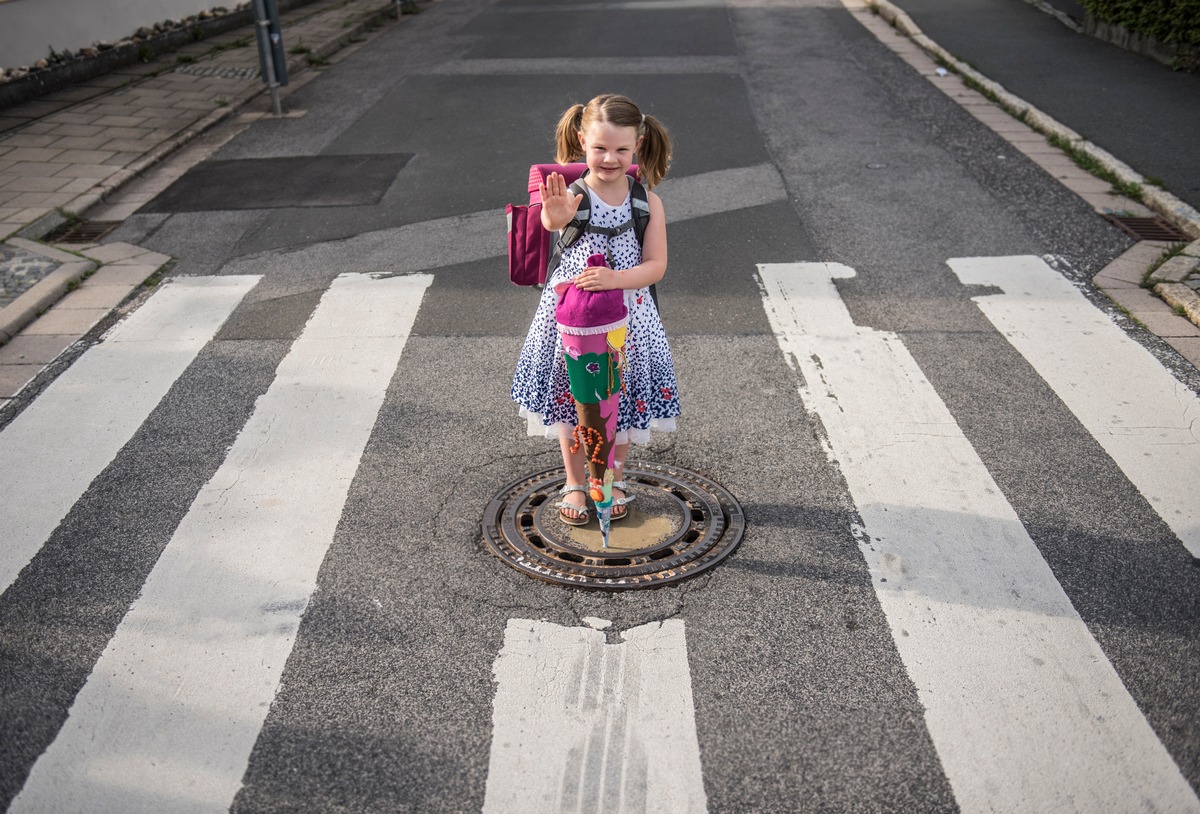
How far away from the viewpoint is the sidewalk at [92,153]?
6805 mm

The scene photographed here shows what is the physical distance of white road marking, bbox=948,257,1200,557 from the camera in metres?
4.79

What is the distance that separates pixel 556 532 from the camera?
4.43m

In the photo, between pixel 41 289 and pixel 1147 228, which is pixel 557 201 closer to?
pixel 41 289

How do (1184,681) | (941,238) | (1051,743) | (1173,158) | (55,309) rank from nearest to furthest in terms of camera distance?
(1051,743), (1184,681), (55,309), (941,238), (1173,158)

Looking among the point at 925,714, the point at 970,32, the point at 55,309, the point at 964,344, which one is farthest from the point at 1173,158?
the point at 55,309

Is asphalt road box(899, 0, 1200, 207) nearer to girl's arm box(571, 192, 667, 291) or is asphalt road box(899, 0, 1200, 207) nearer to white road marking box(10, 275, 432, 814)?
girl's arm box(571, 192, 667, 291)

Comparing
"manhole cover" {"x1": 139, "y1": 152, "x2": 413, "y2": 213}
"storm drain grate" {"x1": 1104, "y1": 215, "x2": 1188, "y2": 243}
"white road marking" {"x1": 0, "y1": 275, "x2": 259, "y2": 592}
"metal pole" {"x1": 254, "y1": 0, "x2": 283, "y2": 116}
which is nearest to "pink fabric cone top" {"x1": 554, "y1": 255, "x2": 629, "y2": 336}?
"white road marking" {"x1": 0, "y1": 275, "x2": 259, "y2": 592}

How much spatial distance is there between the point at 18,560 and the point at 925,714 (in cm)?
340

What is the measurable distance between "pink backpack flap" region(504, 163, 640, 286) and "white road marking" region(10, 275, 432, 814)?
1.35 m

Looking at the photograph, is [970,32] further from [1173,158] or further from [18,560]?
[18,560]

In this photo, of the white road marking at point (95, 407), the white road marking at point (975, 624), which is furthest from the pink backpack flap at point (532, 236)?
the white road marking at point (95, 407)

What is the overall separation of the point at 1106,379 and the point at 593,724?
3654 millimetres

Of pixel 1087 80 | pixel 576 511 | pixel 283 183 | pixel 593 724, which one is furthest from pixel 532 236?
pixel 1087 80

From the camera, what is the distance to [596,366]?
4.02 m
